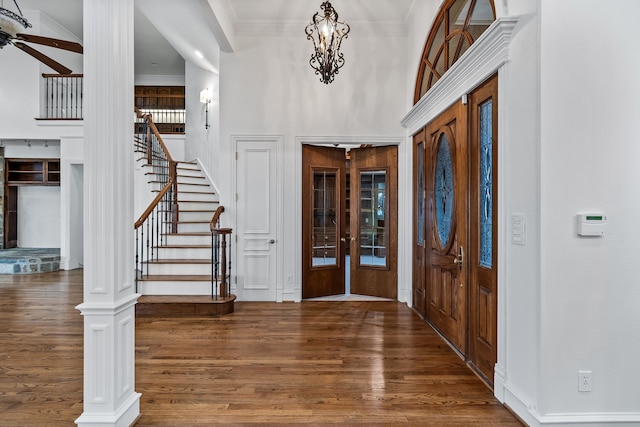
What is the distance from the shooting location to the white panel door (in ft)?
17.3

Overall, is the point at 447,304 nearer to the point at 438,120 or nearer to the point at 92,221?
the point at 438,120

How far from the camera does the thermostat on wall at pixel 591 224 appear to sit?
2.15 metres

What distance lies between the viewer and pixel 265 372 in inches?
119

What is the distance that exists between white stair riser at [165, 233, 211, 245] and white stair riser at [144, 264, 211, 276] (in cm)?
63

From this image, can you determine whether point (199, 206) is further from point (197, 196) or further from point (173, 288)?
point (173, 288)

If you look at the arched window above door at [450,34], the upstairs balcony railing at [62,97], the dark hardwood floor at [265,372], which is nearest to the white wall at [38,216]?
the upstairs balcony railing at [62,97]

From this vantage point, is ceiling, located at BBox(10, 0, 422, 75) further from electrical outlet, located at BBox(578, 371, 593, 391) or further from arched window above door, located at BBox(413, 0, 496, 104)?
electrical outlet, located at BBox(578, 371, 593, 391)

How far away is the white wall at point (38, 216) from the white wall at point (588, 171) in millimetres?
10394

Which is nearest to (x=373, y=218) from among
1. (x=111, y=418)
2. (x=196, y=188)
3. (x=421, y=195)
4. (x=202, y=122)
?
(x=421, y=195)

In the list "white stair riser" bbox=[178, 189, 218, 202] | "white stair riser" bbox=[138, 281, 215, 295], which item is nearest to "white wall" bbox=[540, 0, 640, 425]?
"white stair riser" bbox=[138, 281, 215, 295]

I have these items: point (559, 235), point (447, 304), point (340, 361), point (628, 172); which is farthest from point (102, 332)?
point (628, 172)

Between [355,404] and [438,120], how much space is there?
2911 millimetres

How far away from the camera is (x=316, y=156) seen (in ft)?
18.1

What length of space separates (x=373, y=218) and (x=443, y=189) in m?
1.87
